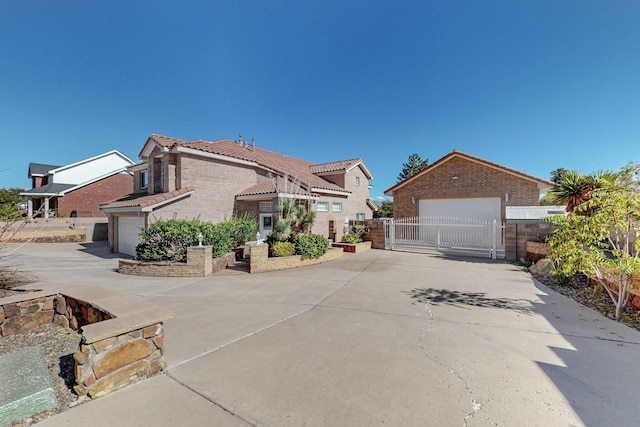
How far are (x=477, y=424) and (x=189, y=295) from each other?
6.55 m

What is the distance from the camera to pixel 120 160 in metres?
33.5

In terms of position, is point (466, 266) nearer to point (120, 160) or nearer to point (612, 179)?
point (612, 179)

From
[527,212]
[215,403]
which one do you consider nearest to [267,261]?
[215,403]

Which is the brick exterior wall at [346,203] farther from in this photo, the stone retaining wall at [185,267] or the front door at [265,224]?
the stone retaining wall at [185,267]

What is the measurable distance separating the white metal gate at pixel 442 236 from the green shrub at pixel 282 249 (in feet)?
23.2

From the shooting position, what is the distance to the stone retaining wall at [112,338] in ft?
9.11

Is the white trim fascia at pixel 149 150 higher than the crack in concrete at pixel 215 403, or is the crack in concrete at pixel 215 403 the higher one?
the white trim fascia at pixel 149 150

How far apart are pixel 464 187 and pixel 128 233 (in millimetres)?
19770

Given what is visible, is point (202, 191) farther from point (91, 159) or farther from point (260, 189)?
point (91, 159)

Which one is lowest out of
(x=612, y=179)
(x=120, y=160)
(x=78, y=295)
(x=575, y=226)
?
(x=78, y=295)

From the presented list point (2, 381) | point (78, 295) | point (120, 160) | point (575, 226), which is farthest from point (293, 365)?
point (120, 160)

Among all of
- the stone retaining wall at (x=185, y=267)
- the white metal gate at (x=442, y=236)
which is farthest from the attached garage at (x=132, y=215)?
the white metal gate at (x=442, y=236)

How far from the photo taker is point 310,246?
11125mm

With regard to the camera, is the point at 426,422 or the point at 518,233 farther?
the point at 518,233
